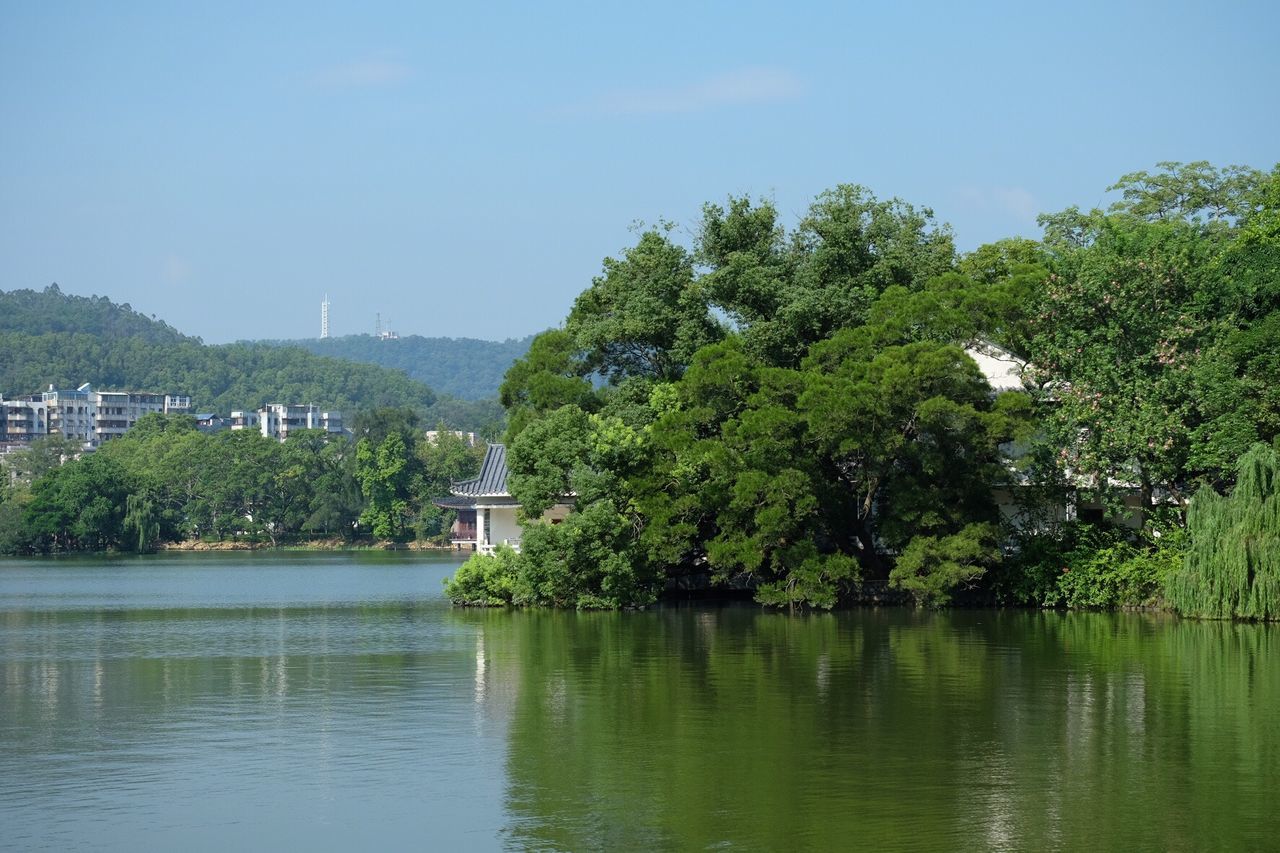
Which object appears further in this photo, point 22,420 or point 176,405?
point 176,405

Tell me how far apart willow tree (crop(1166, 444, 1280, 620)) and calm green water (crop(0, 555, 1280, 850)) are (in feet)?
3.17

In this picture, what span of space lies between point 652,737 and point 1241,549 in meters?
16.7

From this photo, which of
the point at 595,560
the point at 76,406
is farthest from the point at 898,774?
the point at 76,406

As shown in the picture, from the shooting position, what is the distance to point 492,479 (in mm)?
42125

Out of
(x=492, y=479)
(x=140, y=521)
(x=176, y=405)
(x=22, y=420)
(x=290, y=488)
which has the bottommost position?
(x=140, y=521)

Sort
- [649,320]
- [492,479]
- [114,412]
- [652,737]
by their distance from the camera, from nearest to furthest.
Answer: [652,737], [649,320], [492,479], [114,412]

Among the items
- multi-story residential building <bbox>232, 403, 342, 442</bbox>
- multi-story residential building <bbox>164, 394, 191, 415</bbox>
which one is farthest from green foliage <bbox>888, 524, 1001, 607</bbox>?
multi-story residential building <bbox>164, 394, 191, 415</bbox>

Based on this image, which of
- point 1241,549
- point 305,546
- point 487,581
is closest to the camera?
point 1241,549

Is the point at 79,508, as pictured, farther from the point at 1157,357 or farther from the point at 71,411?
the point at 71,411

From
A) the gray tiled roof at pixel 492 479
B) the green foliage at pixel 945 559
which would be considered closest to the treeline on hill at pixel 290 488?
the gray tiled roof at pixel 492 479

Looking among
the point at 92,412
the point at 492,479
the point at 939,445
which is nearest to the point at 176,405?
the point at 92,412

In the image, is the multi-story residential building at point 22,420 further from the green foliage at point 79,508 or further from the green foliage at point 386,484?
the green foliage at point 79,508

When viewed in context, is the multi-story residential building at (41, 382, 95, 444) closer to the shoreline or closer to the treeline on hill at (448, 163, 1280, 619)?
the shoreline

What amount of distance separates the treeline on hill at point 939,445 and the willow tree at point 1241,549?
0.07m
